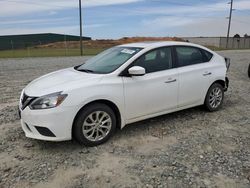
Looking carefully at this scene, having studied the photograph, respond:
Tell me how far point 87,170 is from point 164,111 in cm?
203

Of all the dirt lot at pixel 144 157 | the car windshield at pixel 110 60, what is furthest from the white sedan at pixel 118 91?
the dirt lot at pixel 144 157

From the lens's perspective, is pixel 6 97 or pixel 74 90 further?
pixel 6 97

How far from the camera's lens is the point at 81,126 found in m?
4.30

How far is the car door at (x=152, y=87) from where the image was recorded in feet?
15.7

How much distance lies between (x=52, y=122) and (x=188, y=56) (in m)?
3.01

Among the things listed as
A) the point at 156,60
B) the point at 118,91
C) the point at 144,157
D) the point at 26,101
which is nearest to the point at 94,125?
the point at 118,91

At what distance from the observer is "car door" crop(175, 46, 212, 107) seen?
5496mm

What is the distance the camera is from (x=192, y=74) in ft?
18.5

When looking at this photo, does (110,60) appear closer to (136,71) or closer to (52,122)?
(136,71)

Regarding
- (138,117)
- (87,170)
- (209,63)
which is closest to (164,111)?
(138,117)

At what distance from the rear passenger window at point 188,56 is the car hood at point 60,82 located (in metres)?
1.75

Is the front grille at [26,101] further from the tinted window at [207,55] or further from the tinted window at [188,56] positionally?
the tinted window at [207,55]

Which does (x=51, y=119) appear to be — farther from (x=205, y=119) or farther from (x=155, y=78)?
(x=205, y=119)

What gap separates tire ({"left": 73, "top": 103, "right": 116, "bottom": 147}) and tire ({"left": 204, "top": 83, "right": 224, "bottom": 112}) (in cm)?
238
